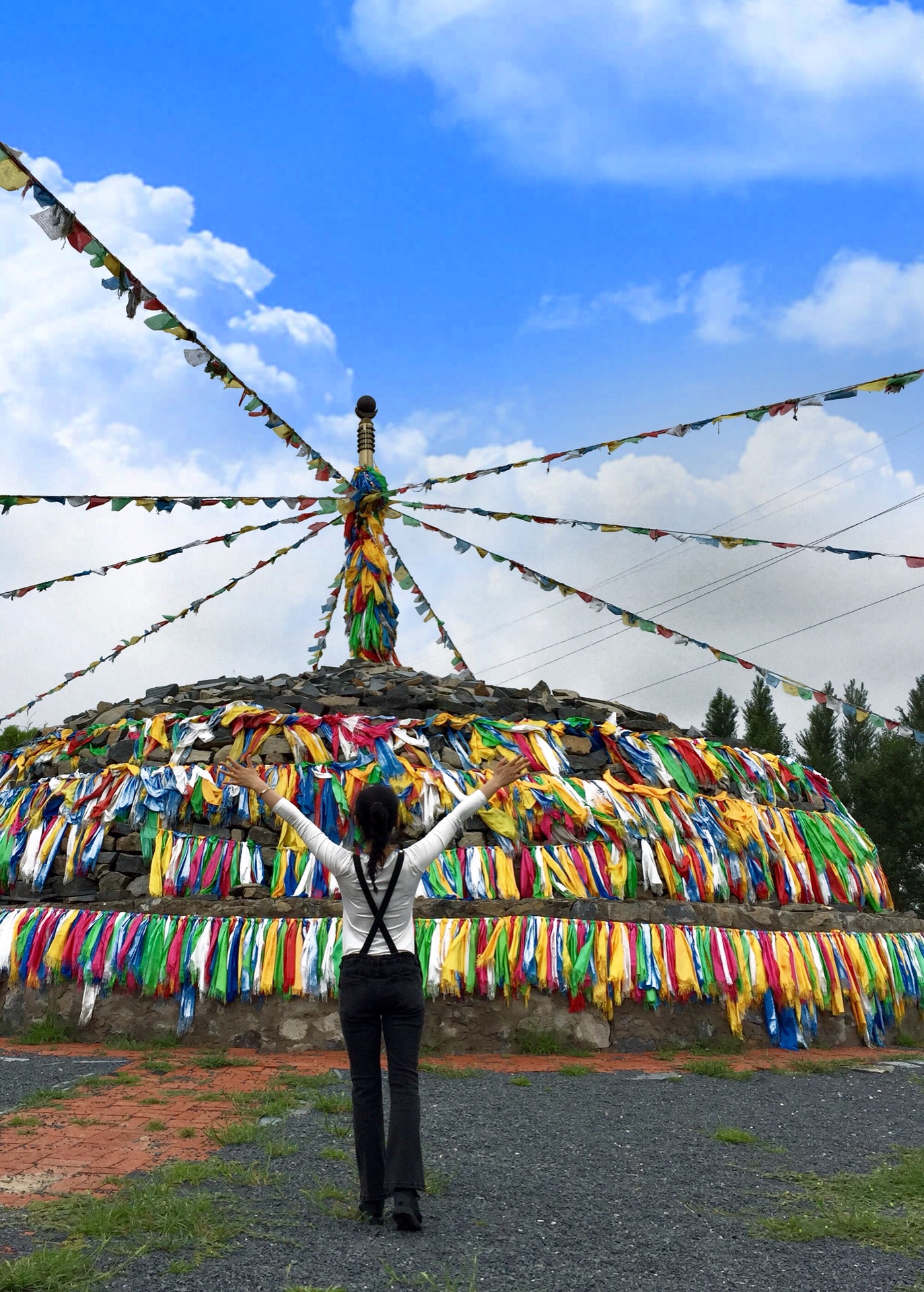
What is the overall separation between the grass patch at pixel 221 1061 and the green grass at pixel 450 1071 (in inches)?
49.6

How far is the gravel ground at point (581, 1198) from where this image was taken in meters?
3.27

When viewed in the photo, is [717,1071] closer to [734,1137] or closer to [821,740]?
[734,1137]

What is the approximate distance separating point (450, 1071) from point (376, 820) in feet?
12.7

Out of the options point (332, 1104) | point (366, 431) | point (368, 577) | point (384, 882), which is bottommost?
point (332, 1104)

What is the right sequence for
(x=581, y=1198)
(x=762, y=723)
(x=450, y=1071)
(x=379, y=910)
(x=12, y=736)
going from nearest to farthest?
(x=379, y=910), (x=581, y=1198), (x=450, y=1071), (x=12, y=736), (x=762, y=723)

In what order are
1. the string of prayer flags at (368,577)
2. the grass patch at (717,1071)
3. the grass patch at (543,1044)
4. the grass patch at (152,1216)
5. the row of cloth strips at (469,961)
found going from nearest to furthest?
the grass patch at (152,1216), the grass patch at (717,1071), the grass patch at (543,1044), the row of cloth strips at (469,961), the string of prayer flags at (368,577)

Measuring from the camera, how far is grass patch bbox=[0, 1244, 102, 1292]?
2.96 metres

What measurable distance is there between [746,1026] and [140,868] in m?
5.42

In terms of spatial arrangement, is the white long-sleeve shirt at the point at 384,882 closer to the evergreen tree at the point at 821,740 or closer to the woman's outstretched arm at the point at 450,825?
the woman's outstretched arm at the point at 450,825

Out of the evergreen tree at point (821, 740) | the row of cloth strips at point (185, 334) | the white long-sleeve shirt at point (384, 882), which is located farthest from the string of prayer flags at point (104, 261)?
the evergreen tree at point (821, 740)

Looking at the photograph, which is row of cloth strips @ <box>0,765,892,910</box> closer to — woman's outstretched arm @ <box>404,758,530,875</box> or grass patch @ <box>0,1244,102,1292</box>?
woman's outstretched arm @ <box>404,758,530,875</box>

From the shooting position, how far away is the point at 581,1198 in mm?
4141

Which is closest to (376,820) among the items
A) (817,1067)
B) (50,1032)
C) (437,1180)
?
(437,1180)

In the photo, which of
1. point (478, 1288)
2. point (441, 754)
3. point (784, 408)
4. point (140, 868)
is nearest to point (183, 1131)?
point (478, 1288)
